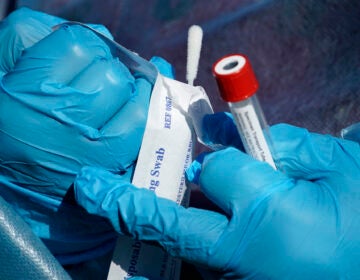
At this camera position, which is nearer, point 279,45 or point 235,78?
point 235,78

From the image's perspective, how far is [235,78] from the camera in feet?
1.78

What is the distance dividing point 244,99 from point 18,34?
41 centimetres

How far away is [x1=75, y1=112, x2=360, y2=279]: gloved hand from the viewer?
0.61m

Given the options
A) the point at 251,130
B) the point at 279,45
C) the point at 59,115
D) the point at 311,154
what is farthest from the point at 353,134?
the point at 59,115

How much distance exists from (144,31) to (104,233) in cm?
68

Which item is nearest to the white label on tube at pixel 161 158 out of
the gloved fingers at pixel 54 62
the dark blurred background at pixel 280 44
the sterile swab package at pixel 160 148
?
the sterile swab package at pixel 160 148

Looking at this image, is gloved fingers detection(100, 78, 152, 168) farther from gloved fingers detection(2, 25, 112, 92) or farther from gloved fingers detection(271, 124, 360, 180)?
gloved fingers detection(271, 124, 360, 180)

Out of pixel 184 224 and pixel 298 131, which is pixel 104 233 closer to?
pixel 184 224

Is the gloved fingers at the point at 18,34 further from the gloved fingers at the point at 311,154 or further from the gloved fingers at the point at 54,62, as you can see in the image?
the gloved fingers at the point at 311,154

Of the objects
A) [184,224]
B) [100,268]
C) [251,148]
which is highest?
[251,148]

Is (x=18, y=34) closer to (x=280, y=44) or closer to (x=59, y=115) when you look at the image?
(x=59, y=115)

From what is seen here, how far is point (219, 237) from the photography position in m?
0.63

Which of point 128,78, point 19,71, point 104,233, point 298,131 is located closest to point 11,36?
point 19,71

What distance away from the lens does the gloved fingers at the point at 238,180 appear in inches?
24.5
